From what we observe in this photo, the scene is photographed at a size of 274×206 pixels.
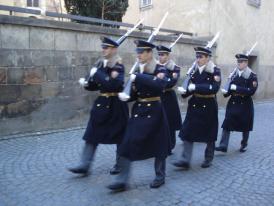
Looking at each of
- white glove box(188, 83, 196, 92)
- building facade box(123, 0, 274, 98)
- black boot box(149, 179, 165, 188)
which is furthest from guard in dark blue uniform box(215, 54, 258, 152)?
building facade box(123, 0, 274, 98)

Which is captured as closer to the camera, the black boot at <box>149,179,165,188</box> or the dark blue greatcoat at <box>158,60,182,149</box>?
the black boot at <box>149,179,165,188</box>

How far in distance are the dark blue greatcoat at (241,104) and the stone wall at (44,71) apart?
3458 mm

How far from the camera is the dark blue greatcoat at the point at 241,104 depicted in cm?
777

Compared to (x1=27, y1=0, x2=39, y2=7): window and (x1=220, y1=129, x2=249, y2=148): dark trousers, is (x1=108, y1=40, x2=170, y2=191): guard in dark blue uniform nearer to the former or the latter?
(x1=220, y1=129, x2=249, y2=148): dark trousers

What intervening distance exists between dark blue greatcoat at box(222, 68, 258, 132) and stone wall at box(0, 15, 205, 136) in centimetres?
346

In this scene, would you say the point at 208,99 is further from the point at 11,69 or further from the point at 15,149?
the point at 11,69

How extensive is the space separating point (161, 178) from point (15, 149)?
9.96ft

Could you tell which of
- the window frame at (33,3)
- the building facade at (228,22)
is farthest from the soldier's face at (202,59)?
the window frame at (33,3)

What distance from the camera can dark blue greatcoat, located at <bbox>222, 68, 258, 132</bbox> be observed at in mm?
7766

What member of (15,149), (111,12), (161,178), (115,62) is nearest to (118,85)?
(115,62)

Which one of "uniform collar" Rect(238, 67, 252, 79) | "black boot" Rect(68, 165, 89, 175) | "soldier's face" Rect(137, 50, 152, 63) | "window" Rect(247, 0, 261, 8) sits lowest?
"black boot" Rect(68, 165, 89, 175)

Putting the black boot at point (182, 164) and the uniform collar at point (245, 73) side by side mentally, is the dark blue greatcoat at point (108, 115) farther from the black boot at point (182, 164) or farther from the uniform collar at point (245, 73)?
the uniform collar at point (245, 73)

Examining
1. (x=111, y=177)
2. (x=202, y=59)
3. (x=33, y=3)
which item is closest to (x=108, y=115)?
(x=111, y=177)

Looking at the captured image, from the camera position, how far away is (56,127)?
30.5ft
